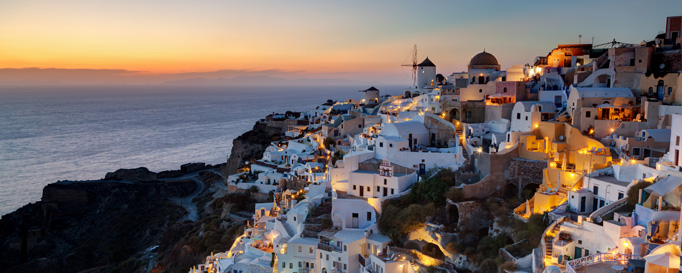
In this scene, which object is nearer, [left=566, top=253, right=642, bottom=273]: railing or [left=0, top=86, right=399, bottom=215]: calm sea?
[left=566, top=253, right=642, bottom=273]: railing

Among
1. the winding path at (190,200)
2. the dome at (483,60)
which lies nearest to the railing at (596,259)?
the dome at (483,60)

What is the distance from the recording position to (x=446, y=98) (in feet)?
103

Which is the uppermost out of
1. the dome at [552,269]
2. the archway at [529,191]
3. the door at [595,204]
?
the door at [595,204]

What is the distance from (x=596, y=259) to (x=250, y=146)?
38.8 meters

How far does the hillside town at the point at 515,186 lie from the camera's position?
16000 mm

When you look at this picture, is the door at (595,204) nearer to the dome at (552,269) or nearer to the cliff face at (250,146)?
the dome at (552,269)

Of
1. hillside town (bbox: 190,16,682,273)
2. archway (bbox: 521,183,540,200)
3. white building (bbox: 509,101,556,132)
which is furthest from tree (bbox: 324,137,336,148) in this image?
archway (bbox: 521,183,540,200)

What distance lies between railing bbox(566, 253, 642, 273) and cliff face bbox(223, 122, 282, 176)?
35693mm

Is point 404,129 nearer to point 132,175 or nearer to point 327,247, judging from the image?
point 327,247

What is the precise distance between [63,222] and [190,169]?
1486 centimetres

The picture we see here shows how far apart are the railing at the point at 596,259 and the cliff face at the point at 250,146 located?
35693mm

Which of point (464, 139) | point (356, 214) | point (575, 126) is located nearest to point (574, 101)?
point (575, 126)

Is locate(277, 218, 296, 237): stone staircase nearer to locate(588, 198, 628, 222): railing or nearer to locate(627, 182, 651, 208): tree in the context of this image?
locate(588, 198, 628, 222): railing

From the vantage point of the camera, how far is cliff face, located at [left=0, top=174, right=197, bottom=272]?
38094mm
